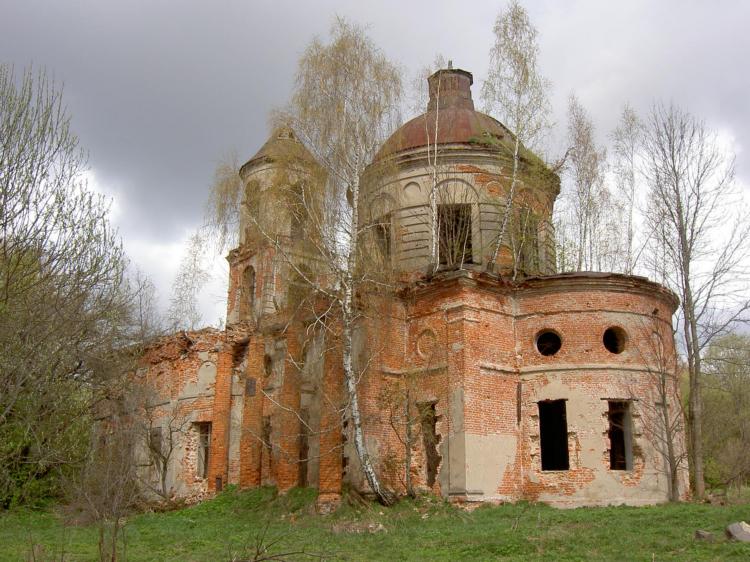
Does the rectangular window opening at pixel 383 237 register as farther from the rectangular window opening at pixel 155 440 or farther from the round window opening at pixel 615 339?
the rectangular window opening at pixel 155 440

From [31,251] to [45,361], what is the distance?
1.41m

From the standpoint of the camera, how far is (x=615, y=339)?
16750 mm

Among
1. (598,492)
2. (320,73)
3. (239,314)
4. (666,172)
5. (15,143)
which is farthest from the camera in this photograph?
(239,314)

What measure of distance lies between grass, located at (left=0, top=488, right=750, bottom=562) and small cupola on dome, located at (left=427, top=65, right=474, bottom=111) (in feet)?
38.8

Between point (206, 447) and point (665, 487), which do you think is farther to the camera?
point (206, 447)

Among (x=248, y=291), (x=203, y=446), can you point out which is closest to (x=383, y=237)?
(x=203, y=446)

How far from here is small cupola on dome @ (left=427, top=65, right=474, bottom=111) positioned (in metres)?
21.9

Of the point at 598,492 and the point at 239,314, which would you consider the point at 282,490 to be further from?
the point at 239,314

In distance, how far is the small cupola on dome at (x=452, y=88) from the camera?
21891 mm

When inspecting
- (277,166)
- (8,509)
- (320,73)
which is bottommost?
(8,509)

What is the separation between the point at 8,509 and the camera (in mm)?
17875

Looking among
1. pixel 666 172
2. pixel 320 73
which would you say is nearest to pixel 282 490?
pixel 320 73

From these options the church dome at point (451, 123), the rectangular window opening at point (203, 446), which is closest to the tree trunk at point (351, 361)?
the church dome at point (451, 123)

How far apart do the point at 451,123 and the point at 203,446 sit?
36.1 ft
